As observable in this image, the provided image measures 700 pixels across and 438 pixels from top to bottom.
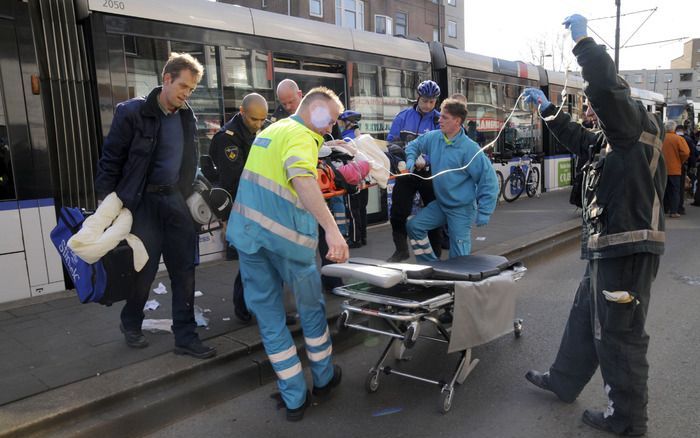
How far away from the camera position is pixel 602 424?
9.73ft

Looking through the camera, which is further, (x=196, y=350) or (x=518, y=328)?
(x=518, y=328)

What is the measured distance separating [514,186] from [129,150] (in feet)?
34.9

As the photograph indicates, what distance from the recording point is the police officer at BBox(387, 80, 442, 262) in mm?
5262

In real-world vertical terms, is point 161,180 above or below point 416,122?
below

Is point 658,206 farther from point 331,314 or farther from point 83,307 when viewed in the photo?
point 83,307

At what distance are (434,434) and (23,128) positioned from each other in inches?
172

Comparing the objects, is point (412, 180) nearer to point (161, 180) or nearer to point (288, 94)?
point (288, 94)

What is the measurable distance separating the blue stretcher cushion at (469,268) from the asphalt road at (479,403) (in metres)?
0.77

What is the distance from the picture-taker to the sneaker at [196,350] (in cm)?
367

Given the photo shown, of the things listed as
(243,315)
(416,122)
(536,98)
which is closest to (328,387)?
(243,315)

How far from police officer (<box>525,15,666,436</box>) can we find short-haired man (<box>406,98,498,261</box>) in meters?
1.50

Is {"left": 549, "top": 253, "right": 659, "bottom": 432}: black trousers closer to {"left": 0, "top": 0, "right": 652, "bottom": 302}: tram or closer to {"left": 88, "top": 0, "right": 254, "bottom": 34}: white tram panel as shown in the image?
{"left": 0, "top": 0, "right": 652, "bottom": 302}: tram

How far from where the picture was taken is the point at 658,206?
2836 mm

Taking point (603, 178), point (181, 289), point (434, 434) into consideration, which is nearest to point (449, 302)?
point (434, 434)
